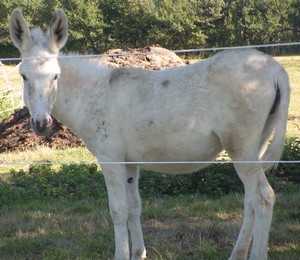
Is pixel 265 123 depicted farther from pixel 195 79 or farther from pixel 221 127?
pixel 195 79

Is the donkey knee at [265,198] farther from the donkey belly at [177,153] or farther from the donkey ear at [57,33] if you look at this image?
the donkey ear at [57,33]

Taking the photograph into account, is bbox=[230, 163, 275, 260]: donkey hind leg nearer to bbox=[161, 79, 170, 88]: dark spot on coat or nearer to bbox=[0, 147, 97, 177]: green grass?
bbox=[161, 79, 170, 88]: dark spot on coat

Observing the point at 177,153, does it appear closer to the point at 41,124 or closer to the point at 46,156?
the point at 41,124

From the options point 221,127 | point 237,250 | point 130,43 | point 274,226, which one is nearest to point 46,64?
point 221,127

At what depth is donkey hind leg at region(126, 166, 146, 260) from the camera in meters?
4.84

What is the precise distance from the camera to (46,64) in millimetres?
Answer: 4406

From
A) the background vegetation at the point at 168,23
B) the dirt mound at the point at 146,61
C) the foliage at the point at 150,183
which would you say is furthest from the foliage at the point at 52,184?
the background vegetation at the point at 168,23

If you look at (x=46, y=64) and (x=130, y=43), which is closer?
(x=46, y=64)

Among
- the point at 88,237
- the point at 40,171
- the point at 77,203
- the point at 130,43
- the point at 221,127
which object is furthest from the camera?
the point at 130,43

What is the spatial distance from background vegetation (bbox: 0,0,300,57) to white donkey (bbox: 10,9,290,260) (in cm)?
3477

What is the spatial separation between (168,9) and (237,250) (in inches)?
1522

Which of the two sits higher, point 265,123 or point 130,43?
point 265,123

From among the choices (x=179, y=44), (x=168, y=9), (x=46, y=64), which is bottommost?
(x=179, y=44)

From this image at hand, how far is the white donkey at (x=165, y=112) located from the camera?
14.0 ft
